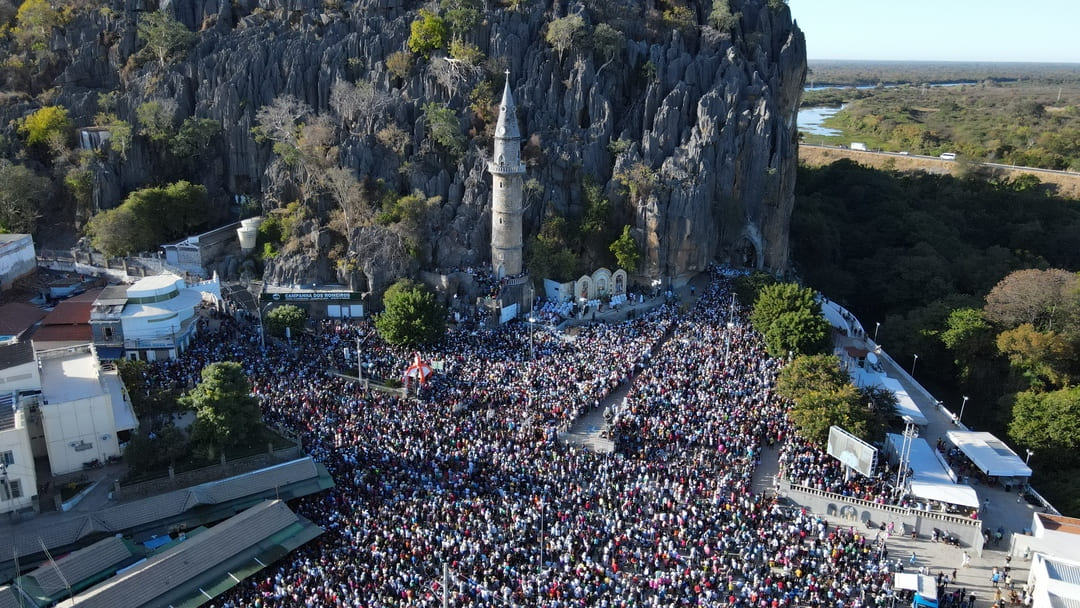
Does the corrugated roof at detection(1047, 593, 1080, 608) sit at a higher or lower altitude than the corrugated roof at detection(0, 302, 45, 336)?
lower

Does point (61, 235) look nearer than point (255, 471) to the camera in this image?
No

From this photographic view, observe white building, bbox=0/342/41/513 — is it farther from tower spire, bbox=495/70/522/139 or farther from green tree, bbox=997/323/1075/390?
green tree, bbox=997/323/1075/390

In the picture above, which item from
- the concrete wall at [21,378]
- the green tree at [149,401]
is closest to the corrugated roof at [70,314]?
the green tree at [149,401]

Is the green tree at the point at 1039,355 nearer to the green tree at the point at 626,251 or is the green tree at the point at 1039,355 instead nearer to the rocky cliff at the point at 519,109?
the rocky cliff at the point at 519,109

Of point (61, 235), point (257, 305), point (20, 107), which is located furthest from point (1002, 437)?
point (20, 107)

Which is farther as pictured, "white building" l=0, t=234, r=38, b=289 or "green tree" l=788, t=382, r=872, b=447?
"white building" l=0, t=234, r=38, b=289

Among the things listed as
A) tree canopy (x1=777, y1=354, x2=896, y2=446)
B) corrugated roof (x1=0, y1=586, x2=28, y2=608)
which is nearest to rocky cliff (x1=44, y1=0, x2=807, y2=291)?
tree canopy (x1=777, y1=354, x2=896, y2=446)

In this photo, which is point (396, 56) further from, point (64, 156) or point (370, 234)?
point (64, 156)
